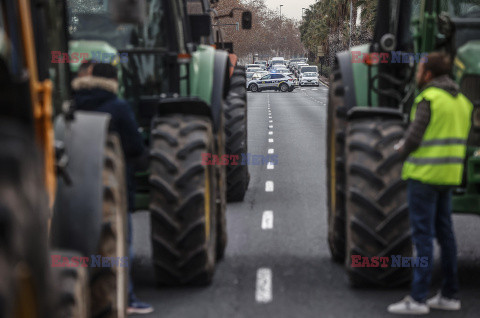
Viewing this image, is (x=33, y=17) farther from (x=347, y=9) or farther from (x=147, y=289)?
(x=347, y=9)

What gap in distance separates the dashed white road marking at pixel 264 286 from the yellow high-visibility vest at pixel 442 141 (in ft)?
5.73

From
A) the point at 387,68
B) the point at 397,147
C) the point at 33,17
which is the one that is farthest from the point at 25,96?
the point at 387,68

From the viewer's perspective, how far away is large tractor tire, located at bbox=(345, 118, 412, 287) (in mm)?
6270

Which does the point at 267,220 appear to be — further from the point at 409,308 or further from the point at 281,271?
the point at 409,308

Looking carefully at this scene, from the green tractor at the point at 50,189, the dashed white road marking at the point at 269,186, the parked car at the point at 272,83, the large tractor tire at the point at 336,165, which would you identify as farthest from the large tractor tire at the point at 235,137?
the parked car at the point at 272,83

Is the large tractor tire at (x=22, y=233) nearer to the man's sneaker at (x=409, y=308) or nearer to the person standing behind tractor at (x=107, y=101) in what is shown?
the person standing behind tractor at (x=107, y=101)

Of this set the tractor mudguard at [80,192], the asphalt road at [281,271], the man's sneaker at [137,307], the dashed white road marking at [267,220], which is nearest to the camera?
the tractor mudguard at [80,192]

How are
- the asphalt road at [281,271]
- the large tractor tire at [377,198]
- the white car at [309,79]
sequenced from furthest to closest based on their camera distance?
the white car at [309,79] → the asphalt road at [281,271] → the large tractor tire at [377,198]

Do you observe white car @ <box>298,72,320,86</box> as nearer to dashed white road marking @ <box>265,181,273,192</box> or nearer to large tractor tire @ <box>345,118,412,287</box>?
dashed white road marking @ <box>265,181,273,192</box>

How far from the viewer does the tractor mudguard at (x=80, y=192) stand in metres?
3.97

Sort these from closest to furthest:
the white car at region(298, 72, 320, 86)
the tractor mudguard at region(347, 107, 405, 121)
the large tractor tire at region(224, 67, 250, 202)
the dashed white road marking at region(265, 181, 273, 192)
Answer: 1. the tractor mudguard at region(347, 107, 405, 121)
2. the large tractor tire at region(224, 67, 250, 202)
3. the dashed white road marking at region(265, 181, 273, 192)
4. the white car at region(298, 72, 320, 86)

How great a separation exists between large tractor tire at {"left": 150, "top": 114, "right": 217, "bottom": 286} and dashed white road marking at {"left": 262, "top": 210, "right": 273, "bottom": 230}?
10.6 feet

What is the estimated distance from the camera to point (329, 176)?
834cm

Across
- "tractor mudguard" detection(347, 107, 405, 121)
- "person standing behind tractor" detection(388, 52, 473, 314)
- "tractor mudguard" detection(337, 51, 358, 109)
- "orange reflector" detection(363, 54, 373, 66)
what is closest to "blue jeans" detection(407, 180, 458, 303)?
"person standing behind tractor" detection(388, 52, 473, 314)
